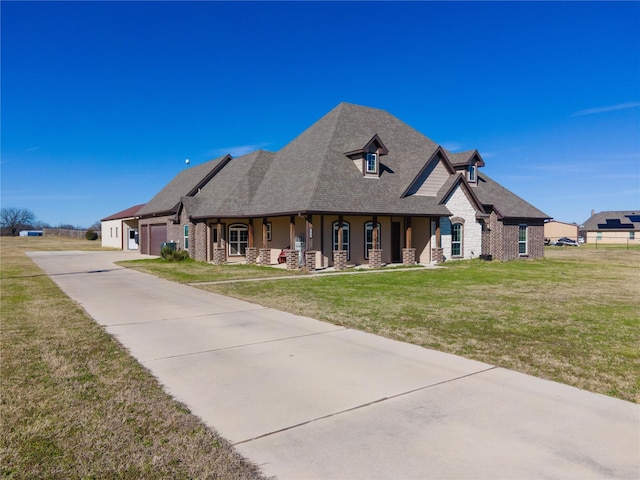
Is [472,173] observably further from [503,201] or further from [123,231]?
[123,231]

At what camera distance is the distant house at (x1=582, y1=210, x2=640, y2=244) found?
71188 millimetres

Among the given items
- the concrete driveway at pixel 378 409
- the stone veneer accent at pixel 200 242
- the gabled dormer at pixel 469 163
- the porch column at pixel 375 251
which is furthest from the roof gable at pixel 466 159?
the concrete driveway at pixel 378 409

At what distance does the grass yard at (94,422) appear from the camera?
3541 mm

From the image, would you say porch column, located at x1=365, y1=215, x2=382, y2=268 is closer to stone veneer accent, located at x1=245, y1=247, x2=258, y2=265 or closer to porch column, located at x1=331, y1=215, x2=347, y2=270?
porch column, located at x1=331, y1=215, x2=347, y2=270

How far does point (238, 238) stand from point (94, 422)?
2420 centimetres

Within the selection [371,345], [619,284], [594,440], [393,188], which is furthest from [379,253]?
[594,440]

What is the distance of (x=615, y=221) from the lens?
7506 centimetres

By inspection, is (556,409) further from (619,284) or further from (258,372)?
(619,284)

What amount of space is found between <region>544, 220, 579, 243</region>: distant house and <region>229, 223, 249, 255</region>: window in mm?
73006

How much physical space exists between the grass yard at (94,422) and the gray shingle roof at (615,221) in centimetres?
8612

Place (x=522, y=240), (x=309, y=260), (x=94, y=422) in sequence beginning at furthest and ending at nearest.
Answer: (x=522, y=240), (x=309, y=260), (x=94, y=422)

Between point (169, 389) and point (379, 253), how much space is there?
1815cm

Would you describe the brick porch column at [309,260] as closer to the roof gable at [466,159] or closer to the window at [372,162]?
the window at [372,162]

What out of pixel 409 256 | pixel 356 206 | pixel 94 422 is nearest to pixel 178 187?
pixel 356 206
